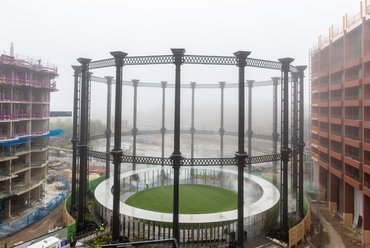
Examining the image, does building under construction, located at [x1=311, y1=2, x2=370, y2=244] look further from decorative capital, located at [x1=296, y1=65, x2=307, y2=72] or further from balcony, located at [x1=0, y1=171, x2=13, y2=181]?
balcony, located at [x1=0, y1=171, x2=13, y2=181]

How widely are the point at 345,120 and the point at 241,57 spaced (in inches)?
752

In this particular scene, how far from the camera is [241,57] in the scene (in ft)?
58.8

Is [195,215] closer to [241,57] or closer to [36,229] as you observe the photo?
[241,57]

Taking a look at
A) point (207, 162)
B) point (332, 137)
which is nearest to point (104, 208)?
point (207, 162)

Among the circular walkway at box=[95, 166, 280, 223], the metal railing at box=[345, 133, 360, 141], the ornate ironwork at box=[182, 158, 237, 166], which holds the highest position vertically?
the metal railing at box=[345, 133, 360, 141]

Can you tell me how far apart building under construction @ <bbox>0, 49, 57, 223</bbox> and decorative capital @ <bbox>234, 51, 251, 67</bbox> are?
24.5 meters

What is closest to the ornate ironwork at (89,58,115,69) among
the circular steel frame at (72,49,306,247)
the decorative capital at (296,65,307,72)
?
the circular steel frame at (72,49,306,247)

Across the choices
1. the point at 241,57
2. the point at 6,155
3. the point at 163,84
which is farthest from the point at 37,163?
the point at 241,57

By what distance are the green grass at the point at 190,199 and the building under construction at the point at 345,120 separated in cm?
1199

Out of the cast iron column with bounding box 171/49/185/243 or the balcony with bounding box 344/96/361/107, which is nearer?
the cast iron column with bounding box 171/49/185/243

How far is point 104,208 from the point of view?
75.0ft

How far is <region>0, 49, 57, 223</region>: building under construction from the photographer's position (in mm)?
30016

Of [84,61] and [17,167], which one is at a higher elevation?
[84,61]

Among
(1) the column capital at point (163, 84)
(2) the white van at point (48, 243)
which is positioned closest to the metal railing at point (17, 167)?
(2) the white van at point (48, 243)
